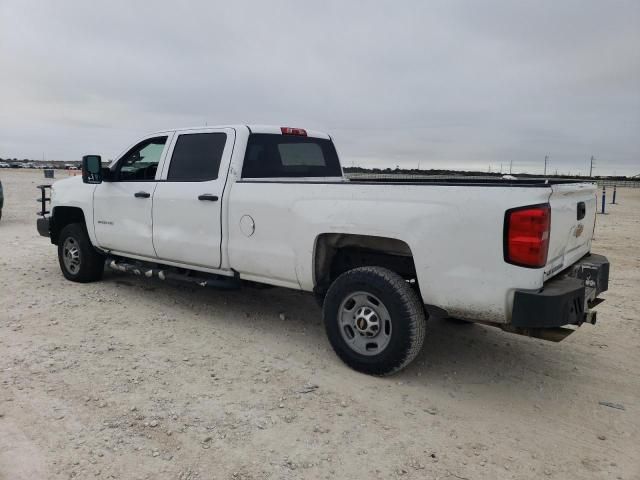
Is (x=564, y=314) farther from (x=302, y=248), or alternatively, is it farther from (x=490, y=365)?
(x=302, y=248)

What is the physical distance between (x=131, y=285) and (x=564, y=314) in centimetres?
522

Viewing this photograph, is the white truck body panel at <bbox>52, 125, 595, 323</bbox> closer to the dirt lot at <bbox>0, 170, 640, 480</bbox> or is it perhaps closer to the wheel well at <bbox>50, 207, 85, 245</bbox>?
the wheel well at <bbox>50, 207, 85, 245</bbox>

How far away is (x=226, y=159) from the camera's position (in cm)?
498

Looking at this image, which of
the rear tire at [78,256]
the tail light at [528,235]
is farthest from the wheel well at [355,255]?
the rear tire at [78,256]

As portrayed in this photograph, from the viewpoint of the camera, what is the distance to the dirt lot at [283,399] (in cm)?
292

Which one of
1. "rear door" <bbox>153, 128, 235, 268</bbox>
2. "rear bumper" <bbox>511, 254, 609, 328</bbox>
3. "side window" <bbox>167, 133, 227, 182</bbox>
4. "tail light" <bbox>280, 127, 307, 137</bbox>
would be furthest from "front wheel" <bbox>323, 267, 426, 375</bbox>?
"tail light" <bbox>280, 127, 307, 137</bbox>

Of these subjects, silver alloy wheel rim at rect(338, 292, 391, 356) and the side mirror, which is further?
the side mirror

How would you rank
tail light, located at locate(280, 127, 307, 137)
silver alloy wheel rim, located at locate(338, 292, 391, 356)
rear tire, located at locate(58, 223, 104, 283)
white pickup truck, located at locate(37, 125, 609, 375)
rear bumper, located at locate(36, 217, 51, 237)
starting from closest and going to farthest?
white pickup truck, located at locate(37, 125, 609, 375) → silver alloy wheel rim, located at locate(338, 292, 391, 356) → tail light, located at locate(280, 127, 307, 137) → rear tire, located at locate(58, 223, 104, 283) → rear bumper, located at locate(36, 217, 51, 237)

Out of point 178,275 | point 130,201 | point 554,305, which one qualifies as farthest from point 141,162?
point 554,305

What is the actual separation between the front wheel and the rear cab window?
1629 millimetres

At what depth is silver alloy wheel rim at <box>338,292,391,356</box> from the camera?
3971mm

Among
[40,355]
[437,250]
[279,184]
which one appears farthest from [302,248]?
[40,355]

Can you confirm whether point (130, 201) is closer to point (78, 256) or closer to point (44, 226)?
point (78, 256)

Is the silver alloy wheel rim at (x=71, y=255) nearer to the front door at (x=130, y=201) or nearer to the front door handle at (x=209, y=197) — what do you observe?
the front door at (x=130, y=201)
